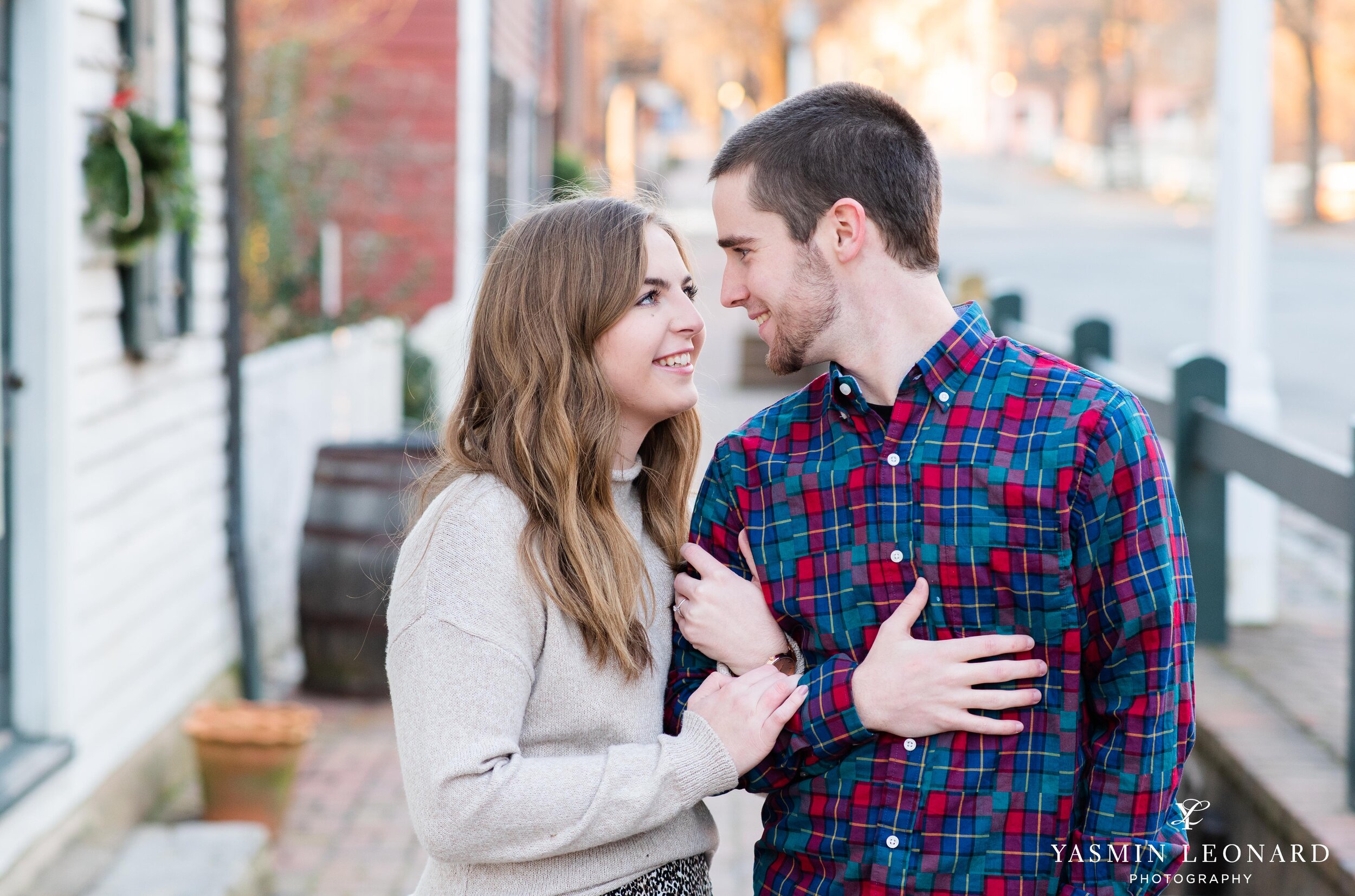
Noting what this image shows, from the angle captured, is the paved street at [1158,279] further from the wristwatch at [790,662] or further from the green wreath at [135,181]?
the green wreath at [135,181]

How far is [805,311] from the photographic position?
77.6 inches

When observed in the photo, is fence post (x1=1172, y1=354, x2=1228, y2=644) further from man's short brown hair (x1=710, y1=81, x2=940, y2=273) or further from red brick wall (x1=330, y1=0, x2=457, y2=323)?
red brick wall (x1=330, y1=0, x2=457, y2=323)

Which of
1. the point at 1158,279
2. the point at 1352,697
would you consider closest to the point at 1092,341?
the point at 1352,697

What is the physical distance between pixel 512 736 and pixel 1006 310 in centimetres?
718

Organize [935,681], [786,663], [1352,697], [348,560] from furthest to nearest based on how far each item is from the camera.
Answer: [348,560], [1352,697], [786,663], [935,681]

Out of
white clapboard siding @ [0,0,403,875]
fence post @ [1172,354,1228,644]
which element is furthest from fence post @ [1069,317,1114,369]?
white clapboard siding @ [0,0,403,875]

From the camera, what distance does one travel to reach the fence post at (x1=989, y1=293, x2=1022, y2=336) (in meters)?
8.55

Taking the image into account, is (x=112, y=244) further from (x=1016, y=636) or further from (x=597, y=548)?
(x=1016, y=636)

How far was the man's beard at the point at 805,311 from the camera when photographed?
1950 millimetres

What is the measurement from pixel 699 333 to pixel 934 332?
1.18ft

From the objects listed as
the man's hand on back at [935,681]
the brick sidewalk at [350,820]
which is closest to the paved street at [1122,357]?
the brick sidewalk at [350,820]

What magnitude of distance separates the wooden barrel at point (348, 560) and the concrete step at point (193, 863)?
4.92 ft

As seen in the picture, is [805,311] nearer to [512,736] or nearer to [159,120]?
[512,736]

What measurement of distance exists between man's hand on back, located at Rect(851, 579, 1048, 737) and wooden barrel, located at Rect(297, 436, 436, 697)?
4010 millimetres
